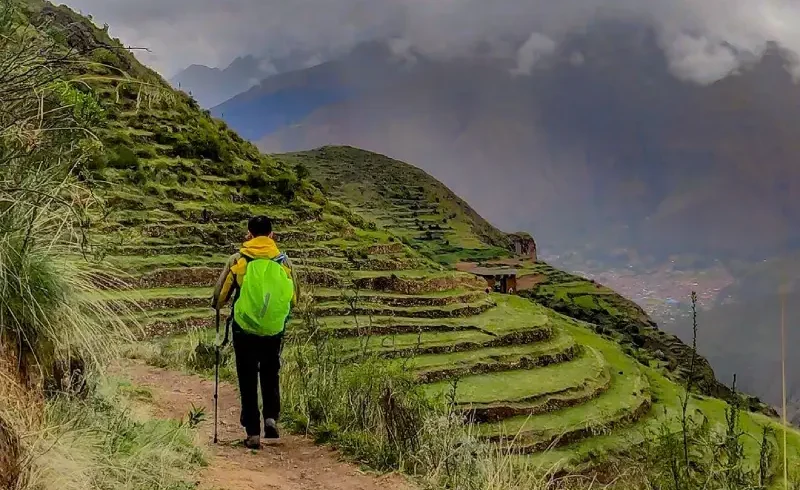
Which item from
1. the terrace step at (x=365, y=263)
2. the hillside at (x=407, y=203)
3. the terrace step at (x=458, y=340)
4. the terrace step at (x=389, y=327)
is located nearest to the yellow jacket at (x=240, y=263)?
the terrace step at (x=389, y=327)

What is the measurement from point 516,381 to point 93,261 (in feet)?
48.1

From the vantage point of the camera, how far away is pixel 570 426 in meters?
15.1

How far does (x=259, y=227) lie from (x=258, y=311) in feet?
2.01

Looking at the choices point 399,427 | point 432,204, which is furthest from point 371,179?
point 399,427

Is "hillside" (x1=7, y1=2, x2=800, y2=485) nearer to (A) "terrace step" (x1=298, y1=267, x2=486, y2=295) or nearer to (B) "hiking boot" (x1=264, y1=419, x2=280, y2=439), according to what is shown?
(A) "terrace step" (x1=298, y1=267, x2=486, y2=295)

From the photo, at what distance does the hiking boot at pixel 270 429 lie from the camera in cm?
511

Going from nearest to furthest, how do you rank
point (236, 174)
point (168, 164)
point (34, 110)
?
point (34, 110), point (168, 164), point (236, 174)

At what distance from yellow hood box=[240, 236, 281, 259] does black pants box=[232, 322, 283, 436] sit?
1.63 ft

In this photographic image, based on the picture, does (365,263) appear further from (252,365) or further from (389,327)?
(252,365)

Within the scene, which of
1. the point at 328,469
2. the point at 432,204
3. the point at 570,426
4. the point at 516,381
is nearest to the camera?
the point at 328,469

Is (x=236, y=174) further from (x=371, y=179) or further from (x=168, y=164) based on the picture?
(x=371, y=179)

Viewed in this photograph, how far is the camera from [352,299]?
13.1 m

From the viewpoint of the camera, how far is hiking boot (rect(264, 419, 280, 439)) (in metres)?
5.11

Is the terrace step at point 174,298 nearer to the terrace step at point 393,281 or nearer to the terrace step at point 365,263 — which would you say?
the terrace step at point 393,281
